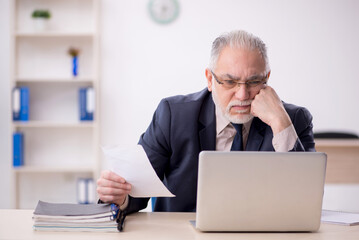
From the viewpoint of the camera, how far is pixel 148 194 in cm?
154

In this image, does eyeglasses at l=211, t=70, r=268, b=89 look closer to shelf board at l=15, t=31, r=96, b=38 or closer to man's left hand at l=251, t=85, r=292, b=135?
man's left hand at l=251, t=85, r=292, b=135

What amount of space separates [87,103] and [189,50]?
1086 mm

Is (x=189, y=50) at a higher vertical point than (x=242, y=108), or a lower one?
higher

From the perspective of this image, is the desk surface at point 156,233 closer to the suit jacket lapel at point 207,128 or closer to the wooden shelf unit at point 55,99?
the suit jacket lapel at point 207,128

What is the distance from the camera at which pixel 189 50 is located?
4777 millimetres

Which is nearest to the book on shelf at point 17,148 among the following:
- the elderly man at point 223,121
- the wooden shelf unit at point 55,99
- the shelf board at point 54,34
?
the wooden shelf unit at point 55,99

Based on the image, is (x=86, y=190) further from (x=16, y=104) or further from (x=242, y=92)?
(x=242, y=92)

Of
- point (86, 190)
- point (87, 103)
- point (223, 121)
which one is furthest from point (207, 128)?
point (86, 190)

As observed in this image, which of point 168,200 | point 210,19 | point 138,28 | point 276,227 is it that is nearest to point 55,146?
point 138,28

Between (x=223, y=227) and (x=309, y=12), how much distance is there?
153 inches

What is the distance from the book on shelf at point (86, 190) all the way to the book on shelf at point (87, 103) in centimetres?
56

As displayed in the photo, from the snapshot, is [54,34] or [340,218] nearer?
[340,218]

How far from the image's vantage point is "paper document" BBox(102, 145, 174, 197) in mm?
1467

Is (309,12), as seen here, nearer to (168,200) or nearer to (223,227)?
(168,200)
